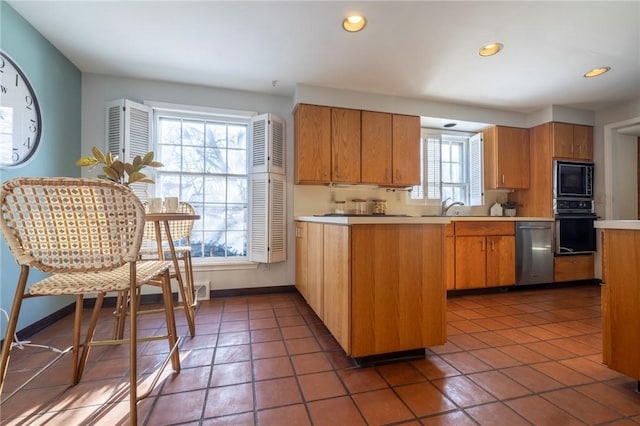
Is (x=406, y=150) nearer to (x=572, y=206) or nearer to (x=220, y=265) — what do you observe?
(x=572, y=206)

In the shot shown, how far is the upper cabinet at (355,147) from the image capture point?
2928 millimetres

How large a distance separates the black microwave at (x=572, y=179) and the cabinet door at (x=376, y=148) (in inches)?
90.3

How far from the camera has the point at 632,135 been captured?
11.7ft

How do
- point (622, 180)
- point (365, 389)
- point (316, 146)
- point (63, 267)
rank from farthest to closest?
point (622, 180) → point (316, 146) → point (365, 389) → point (63, 267)

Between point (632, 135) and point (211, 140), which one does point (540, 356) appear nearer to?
point (211, 140)

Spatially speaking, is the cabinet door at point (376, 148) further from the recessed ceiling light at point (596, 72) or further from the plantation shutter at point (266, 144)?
the recessed ceiling light at point (596, 72)

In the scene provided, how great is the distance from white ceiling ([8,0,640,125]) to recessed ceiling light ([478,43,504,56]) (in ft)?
0.19

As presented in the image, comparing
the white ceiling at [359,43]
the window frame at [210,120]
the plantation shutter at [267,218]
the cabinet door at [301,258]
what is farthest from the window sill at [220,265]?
the white ceiling at [359,43]

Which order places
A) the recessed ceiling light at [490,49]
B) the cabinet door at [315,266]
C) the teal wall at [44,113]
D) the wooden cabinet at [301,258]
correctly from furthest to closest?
the wooden cabinet at [301,258] < the recessed ceiling light at [490,49] < the cabinet door at [315,266] < the teal wall at [44,113]

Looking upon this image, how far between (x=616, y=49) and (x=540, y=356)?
276 centimetres

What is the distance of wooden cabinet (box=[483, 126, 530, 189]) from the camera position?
3609mm

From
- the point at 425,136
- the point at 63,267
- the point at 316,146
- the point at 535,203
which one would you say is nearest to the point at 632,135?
the point at 535,203

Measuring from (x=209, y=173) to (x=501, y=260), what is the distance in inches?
144

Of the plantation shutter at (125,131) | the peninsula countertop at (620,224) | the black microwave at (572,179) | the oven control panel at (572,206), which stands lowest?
the peninsula countertop at (620,224)
